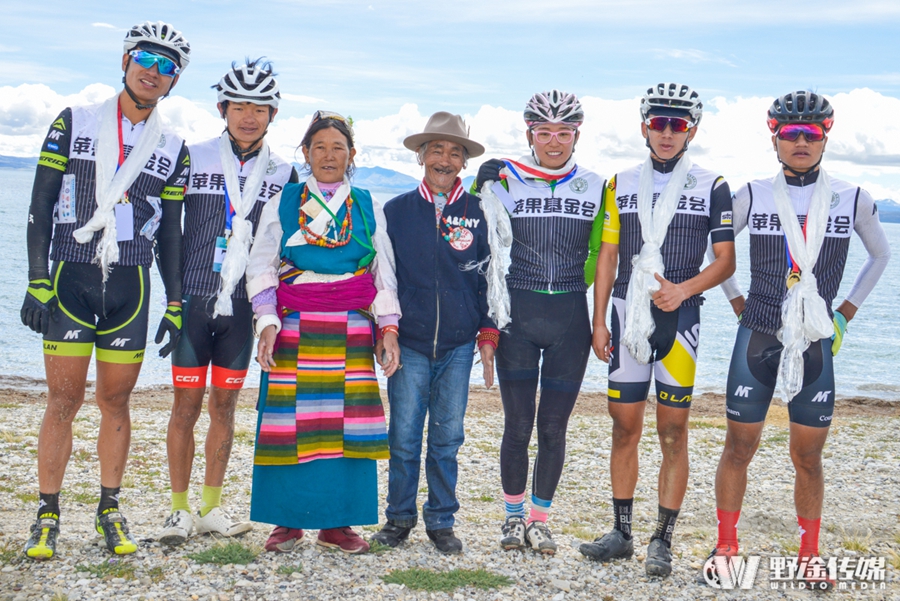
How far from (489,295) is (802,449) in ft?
7.74

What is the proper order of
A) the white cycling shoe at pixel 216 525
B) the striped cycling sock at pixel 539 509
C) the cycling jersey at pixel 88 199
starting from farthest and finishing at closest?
the striped cycling sock at pixel 539 509, the white cycling shoe at pixel 216 525, the cycling jersey at pixel 88 199

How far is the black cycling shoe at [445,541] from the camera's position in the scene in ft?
18.2

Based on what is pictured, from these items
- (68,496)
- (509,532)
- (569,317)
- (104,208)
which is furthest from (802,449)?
(68,496)

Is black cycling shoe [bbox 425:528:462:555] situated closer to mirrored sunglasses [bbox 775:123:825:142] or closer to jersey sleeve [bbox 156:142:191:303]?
jersey sleeve [bbox 156:142:191:303]

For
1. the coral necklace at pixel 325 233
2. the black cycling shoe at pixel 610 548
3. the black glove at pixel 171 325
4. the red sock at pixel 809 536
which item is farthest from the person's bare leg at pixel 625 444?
the black glove at pixel 171 325

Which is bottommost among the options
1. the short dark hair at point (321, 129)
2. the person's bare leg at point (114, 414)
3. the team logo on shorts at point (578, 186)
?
the person's bare leg at point (114, 414)

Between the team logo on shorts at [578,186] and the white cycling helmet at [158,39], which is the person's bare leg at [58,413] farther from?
the team logo on shorts at [578,186]

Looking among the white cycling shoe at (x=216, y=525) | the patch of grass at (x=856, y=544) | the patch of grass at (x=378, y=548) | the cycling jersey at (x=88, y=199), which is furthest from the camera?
the patch of grass at (x=856, y=544)

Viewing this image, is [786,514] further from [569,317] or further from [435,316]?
[435,316]

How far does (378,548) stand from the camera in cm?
546

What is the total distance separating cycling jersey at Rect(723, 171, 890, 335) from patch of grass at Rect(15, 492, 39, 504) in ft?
20.1

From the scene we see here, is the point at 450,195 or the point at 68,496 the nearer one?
the point at 450,195

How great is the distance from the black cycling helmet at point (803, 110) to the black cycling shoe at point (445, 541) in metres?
3.73

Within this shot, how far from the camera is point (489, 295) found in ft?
17.7
